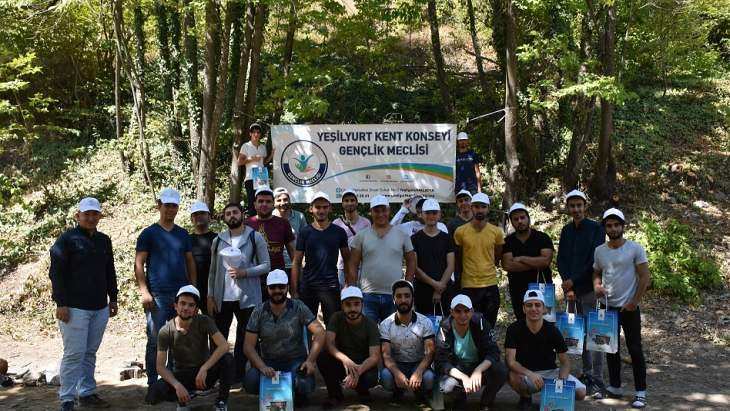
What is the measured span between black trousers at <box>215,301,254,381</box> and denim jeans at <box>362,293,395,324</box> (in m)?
1.17

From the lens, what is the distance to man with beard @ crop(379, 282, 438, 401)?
6.23 metres

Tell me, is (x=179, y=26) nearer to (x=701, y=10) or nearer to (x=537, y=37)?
(x=537, y=37)

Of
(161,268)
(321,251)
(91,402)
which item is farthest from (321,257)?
(91,402)

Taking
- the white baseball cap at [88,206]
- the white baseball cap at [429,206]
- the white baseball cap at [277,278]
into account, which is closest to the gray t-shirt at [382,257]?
the white baseball cap at [429,206]

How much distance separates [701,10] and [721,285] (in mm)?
7179

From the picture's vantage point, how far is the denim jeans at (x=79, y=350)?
630 centimetres

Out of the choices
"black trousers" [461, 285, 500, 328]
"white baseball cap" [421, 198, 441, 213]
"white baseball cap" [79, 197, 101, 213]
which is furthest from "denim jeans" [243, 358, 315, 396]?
"white baseball cap" [79, 197, 101, 213]

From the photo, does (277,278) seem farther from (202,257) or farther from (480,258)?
(480,258)

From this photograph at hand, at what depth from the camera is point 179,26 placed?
51.5 feet

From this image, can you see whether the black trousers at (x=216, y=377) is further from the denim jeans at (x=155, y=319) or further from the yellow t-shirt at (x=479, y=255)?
the yellow t-shirt at (x=479, y=255)

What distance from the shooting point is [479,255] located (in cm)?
701

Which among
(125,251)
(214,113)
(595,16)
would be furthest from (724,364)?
(125,251)

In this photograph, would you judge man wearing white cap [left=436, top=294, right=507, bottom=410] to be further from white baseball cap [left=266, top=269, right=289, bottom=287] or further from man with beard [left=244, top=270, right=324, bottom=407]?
white baseball cap [left=266, top=269, right=289, bottom=287]

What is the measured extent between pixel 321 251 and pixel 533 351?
7.54ft
